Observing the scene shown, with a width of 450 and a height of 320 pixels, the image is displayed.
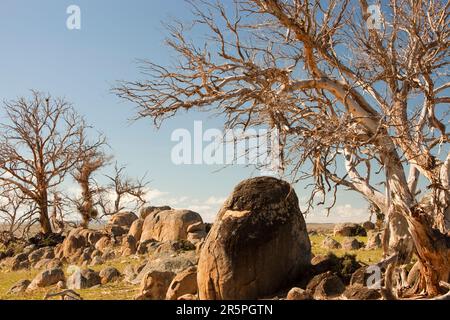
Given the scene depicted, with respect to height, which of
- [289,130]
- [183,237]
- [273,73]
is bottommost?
[183,237]

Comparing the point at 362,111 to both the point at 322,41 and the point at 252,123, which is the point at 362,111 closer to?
the point at 322,41

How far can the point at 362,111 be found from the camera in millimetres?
10391

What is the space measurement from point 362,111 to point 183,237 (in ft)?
58.6

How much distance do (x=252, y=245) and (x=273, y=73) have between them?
4115 mm

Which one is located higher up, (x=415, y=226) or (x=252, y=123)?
(x=252, y=123)

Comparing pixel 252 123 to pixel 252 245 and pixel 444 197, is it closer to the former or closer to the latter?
pixel 252 245
